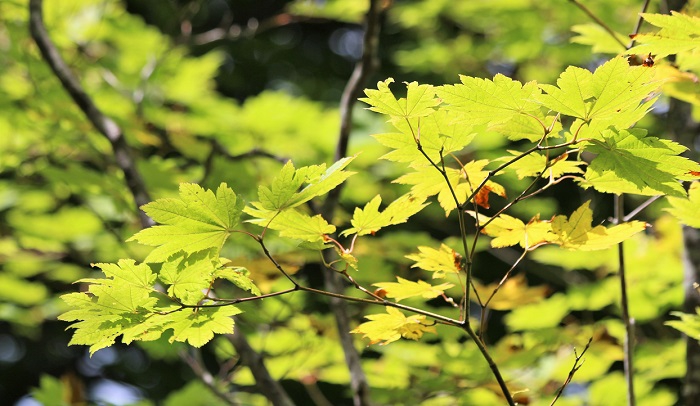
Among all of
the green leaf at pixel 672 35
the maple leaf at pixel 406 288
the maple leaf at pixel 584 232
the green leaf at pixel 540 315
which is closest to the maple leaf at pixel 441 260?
the maple leaf at pixel 406 288

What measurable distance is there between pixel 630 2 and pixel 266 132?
5.70 ft

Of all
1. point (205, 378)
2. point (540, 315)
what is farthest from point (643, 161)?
point (540, 315)

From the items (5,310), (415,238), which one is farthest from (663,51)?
(5,310)

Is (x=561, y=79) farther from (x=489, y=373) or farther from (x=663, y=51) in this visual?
(x=489, y=373)

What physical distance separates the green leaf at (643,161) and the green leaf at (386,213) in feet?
0.83

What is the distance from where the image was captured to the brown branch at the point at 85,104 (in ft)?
6.31

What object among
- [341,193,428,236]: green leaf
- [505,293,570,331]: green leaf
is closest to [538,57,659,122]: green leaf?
[341,193,428,236]: green leaf

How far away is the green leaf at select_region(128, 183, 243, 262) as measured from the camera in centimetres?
99

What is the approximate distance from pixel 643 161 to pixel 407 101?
0.31 metres

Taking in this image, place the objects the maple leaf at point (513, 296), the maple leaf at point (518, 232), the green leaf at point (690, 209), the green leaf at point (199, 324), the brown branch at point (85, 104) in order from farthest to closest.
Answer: the brown branch at point (85, 104) → the maple leaf at point (513, 296) → the green leaf at point (690, 209) → the maple leaf at point (518, 232) → the green leaf at point (199, 324)

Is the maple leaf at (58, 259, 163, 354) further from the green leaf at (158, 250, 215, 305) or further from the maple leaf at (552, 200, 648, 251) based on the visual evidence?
the maple leaf at (552, 200, 648, 251)

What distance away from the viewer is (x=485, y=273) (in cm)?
580

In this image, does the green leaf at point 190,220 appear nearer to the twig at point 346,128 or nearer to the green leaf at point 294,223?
the green leaf at point 294,223

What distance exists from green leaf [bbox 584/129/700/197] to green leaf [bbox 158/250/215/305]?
541 millimetres
